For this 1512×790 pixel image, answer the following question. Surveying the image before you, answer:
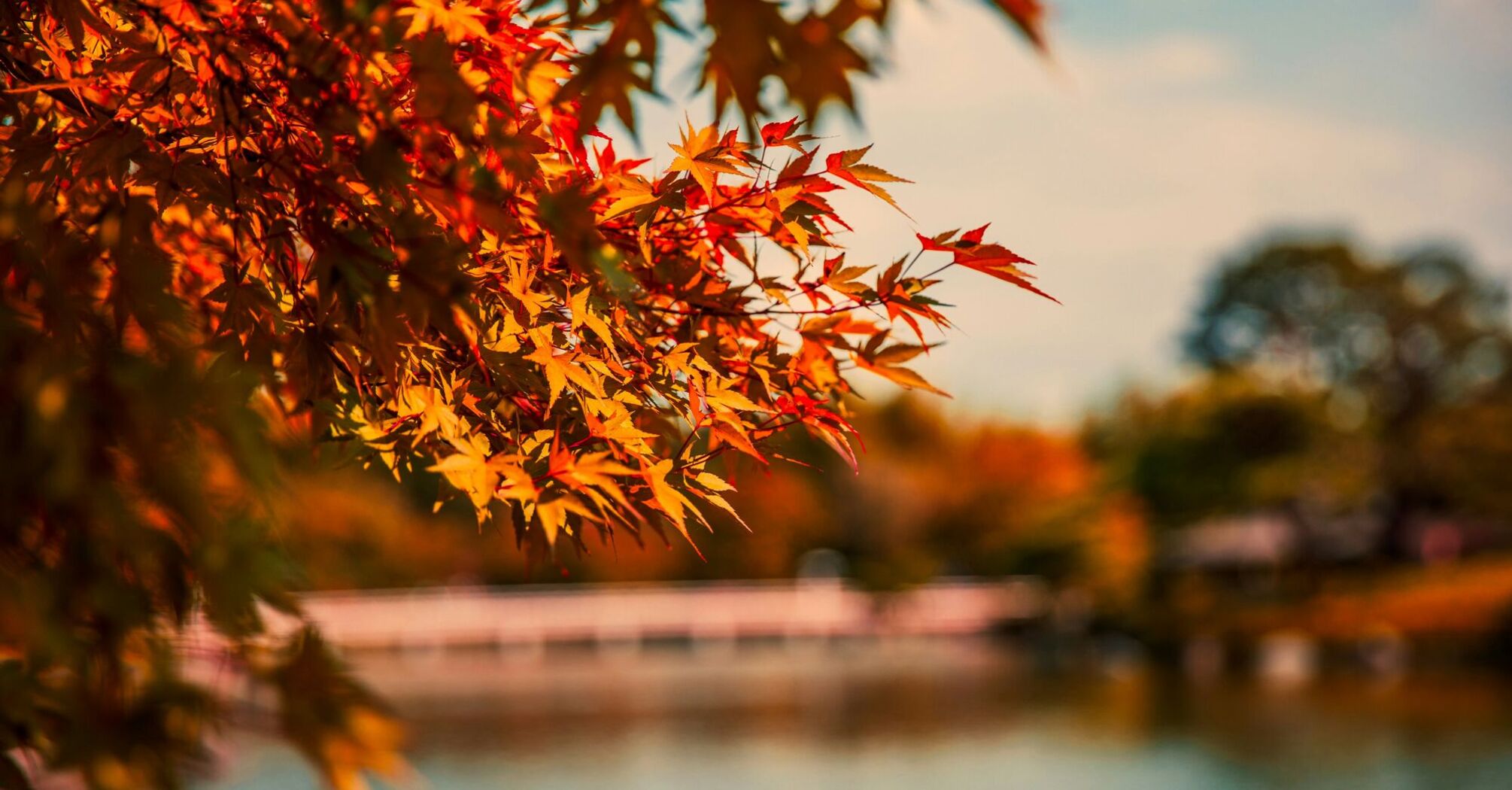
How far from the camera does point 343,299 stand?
75.1 inches

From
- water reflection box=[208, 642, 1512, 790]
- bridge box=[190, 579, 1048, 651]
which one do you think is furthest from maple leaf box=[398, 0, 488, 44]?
bridge box=[190, 579, 1048, 651]

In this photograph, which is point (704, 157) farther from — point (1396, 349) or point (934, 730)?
point (1396, 349)

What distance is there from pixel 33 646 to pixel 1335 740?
20.2 m

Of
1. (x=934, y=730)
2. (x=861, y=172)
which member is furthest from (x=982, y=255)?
(x=934, y=730)

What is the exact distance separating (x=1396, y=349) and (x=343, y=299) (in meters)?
44.2

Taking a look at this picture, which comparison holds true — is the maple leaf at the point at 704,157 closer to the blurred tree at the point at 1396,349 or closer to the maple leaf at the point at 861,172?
the maple leaf at the point at 861,172

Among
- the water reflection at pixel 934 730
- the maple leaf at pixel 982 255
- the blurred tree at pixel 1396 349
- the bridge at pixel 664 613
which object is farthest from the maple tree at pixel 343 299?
the blurred tree at pixel 1396 349

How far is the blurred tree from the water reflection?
595 inches

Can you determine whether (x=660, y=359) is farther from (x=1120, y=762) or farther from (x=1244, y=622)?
(x=1244, y=622)

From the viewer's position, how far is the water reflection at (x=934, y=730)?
17328 mm

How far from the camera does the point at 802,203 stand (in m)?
2.32

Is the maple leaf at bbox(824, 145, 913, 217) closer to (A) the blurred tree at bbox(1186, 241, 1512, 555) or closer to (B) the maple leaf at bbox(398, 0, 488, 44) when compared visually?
(B) the maple leaf at bbox(398, 0, 488, 44)

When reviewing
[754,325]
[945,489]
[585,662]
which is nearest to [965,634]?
[945,489]

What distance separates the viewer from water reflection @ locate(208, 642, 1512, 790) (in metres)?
17.3
